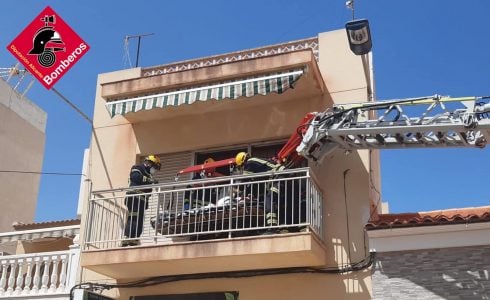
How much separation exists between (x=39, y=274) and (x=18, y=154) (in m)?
10.4

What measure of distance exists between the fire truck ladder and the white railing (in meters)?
5.43

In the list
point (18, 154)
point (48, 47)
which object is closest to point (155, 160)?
point (48, 47)

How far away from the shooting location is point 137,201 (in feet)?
40.6

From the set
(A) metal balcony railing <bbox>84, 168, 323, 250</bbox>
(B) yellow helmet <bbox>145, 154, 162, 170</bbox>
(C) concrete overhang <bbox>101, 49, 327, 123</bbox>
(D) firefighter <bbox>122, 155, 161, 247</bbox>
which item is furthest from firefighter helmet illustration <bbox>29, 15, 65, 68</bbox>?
(A) metal balcony railing <bbox>84, 168, 323, 250</bbox>

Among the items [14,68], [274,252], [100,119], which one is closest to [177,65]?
[100,119]

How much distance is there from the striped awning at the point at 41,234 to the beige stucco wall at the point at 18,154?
17.3ft

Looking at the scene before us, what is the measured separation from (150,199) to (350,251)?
4113mm

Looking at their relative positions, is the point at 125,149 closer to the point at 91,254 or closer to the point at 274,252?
the point at 91,254

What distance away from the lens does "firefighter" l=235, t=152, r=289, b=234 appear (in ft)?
36.1

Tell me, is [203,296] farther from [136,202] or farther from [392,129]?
[392,129]

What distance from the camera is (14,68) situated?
21375 millimetres

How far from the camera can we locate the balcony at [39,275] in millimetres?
13062

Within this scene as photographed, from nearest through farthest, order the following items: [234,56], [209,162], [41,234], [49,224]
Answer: [209,162], [234,56], [41,234], [49,224]

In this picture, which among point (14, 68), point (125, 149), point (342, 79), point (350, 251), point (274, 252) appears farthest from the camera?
point (14, 68)
